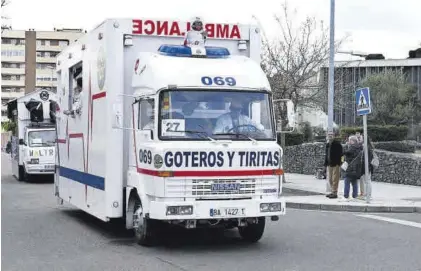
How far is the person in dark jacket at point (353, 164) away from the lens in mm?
17500

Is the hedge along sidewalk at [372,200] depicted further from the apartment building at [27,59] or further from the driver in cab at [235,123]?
the apartment building at [27,59]

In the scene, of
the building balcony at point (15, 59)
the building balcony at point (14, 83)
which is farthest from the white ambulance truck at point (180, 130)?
the building balcony at point (15, 59)

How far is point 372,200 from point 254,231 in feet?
24.7

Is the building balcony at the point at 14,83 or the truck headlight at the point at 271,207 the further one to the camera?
the building balcony at the point at 14,83

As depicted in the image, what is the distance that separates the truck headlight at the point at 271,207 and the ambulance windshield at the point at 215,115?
97cm

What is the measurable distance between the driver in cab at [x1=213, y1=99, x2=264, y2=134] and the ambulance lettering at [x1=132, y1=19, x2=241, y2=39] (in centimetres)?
155

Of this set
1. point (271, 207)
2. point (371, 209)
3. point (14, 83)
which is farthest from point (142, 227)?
point (14, 83)

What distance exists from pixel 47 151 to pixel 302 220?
45.7 ft

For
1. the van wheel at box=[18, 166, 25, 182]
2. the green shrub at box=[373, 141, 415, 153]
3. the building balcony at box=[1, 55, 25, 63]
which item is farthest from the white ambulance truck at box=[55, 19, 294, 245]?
the building balcony at box=[1, 55, 25, 63]

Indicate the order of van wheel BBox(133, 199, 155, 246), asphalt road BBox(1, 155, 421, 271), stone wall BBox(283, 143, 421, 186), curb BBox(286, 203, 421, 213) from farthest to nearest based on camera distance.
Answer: stone wall BBox(283, 143, 421, 186) → curb BBox(286, 203, 421, 213) → van wheel BBox(133, 199, 155, 246) → asphalt road BBox(1, 155, 421, 271)

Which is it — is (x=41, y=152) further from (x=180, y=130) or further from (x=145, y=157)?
(x=180, y=130)

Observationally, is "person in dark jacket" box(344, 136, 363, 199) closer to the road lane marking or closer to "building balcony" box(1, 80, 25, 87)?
the road lane marking

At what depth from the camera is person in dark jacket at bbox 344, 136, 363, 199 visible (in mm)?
17500

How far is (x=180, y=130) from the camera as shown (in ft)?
32.2
